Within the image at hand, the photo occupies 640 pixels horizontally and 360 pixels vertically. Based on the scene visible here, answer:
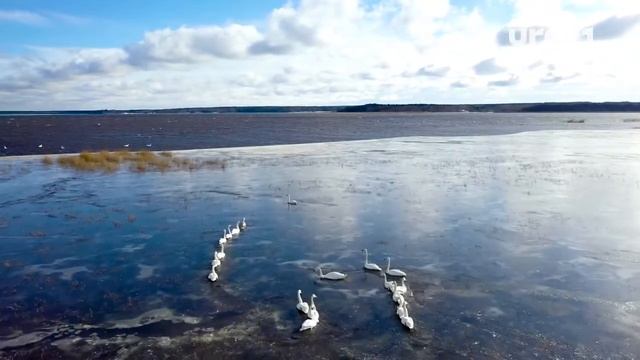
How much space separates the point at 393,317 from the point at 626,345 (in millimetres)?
5640

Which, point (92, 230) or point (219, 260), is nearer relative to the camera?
point (219, 260)

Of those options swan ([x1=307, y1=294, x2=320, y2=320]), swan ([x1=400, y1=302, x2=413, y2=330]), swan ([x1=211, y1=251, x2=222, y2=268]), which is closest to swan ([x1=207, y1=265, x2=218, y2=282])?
swan ([x1=211, y1=251, x2=222, y2=268])

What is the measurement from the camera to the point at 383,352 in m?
13.5

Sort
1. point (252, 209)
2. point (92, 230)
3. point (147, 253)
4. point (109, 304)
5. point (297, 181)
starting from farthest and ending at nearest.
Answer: point (297, 181)
point (252, 209)
point (92, 230)
point (147, 253)
point (109, 304)

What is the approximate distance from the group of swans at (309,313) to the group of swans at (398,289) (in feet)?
7.35

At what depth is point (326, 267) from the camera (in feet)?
64.3

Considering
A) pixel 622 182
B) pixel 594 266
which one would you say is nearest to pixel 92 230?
pixel 594 266

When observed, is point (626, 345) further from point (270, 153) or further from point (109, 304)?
point (270, 153)

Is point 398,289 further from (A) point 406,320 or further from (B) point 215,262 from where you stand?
(B) point 215,262

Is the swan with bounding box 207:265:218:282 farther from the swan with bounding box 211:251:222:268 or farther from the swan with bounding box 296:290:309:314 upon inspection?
the swan with bounding box 296:290:309:314

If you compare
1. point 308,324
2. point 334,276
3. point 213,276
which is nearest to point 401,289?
point 334,276

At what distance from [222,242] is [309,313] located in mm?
7650

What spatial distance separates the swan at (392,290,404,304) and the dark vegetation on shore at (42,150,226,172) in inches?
1290

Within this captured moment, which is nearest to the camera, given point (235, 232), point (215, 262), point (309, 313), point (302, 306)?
point (309, 313)
